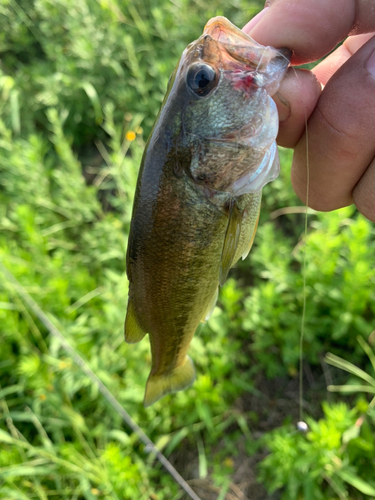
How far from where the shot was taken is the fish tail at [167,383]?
1690 millimetres

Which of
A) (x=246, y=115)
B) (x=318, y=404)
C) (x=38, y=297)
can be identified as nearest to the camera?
(x=246, y=115)

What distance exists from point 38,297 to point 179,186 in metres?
1.99

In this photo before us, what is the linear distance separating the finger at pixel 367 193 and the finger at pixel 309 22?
1.75 ft

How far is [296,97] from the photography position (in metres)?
1.36

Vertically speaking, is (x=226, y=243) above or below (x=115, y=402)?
above

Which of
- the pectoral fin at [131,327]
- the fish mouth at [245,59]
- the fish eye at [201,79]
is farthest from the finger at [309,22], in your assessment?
the pectoral fin at [131,327]

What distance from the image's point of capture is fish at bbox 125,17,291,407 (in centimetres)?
116

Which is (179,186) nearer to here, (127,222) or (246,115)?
(246,115)

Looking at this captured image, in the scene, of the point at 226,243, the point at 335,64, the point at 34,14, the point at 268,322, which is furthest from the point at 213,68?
the point at 34,14

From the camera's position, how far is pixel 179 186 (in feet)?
4.03

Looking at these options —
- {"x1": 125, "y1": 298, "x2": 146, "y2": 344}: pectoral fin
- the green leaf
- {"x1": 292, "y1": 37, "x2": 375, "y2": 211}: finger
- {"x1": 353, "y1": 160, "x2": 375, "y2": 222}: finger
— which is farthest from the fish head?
the green leaf

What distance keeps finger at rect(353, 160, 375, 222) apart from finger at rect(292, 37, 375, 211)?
0.08 ft

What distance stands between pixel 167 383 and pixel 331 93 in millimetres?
1513

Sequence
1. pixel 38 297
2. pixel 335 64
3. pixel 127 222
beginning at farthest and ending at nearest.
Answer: pixel 127 222 < pixel 38 297 < pixel 335 64
